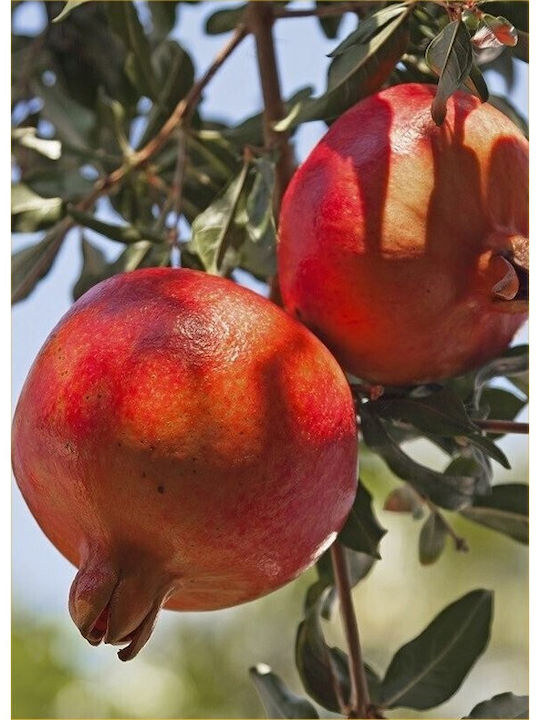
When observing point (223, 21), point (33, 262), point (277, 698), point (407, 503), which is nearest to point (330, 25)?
point (223, 21)

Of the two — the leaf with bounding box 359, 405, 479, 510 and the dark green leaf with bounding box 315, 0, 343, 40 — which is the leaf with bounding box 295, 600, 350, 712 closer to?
the leaf with bounding box 359, 405, 479, 510

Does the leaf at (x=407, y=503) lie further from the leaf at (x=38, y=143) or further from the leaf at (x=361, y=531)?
the leaf at (x=38, y=143)

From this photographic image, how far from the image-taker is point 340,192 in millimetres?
867

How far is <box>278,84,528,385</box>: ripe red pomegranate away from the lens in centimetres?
84

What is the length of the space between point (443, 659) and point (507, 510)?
177mm

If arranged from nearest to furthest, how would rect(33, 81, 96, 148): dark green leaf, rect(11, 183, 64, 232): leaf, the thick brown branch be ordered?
1. the thick brown branch
2. rect(11, 183, 64, 232): leaf
3. rect(33, 81, 96, 148): dark green leaf

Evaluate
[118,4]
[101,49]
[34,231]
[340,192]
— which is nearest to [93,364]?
[340,192]

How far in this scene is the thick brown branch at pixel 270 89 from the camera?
1124 mm

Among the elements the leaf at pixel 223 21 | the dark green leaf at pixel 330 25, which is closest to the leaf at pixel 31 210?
the leaf at pixel 223 21

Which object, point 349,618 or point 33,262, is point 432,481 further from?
point 33,262

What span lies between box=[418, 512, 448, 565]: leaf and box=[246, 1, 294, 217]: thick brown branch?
432mm

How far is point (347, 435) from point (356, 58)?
0.37m

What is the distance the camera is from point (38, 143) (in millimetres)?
1461

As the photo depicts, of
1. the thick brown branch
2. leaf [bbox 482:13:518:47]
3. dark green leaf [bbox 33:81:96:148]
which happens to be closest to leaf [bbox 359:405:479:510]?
the thick brown branch
